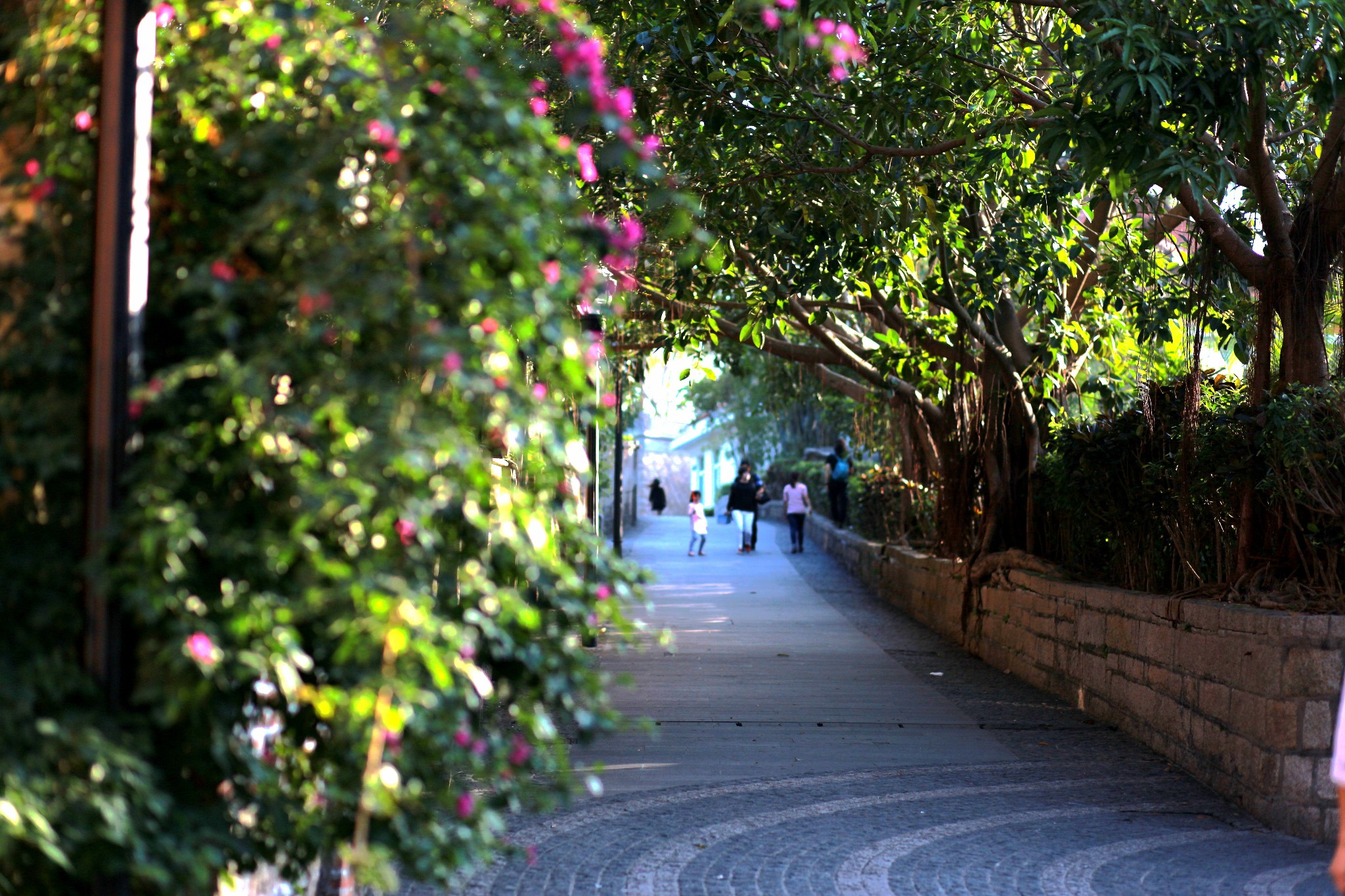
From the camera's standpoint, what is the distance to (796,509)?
2689 cm

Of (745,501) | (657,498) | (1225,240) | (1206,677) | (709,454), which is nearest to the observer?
(1206,677)

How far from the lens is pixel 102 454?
102 inches

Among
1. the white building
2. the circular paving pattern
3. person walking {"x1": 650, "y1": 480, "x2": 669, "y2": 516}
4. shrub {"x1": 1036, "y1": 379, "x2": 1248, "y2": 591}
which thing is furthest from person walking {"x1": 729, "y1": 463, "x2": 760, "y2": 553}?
the white building

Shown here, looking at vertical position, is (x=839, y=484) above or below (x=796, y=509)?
above

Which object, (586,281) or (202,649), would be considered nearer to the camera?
(202,649)

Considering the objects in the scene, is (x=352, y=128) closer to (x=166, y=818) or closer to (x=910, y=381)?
(x=166, y=818)

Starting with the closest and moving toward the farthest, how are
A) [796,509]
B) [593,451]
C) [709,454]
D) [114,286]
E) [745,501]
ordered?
[114,286] → [593,451] → [745,501] → [796,509] → [709,454]

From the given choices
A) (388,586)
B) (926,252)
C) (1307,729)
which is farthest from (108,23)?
(926,252)

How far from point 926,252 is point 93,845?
38.5 ft

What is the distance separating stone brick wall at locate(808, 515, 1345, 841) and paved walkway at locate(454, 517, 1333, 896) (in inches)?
6.0

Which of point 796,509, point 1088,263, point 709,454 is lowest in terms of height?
point 796,509

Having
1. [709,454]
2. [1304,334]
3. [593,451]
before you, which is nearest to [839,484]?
[593,451]

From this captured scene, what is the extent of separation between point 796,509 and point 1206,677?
793 inches

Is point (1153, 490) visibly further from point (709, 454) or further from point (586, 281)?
point (709, 454)
